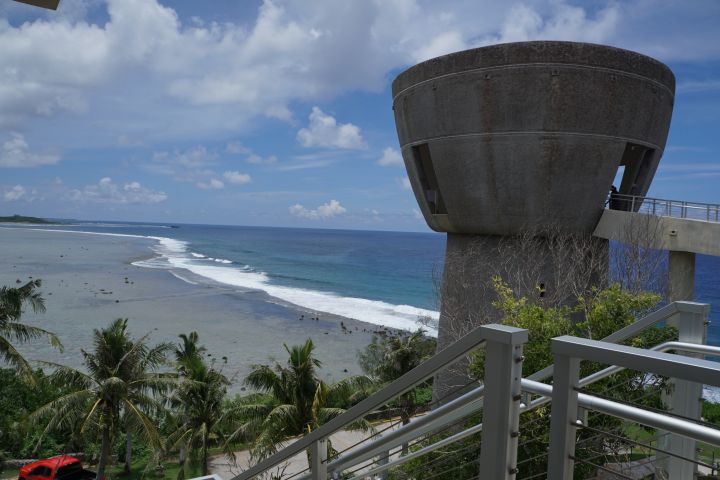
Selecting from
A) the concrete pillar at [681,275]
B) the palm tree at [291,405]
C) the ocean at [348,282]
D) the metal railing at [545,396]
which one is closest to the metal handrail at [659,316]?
the metal railing at [545,396]

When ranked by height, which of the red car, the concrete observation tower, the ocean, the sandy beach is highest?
the concrete observation tower

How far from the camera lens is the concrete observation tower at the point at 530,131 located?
43.0 ft

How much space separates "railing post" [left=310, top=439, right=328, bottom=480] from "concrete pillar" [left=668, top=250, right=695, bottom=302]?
470 inches

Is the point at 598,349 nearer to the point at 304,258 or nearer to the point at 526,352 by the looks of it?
the point at 526,352

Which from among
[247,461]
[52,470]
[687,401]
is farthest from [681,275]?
[52,470]

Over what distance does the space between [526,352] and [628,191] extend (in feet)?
30.4

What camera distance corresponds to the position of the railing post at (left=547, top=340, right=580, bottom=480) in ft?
6.13

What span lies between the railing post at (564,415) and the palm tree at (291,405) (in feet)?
48.3

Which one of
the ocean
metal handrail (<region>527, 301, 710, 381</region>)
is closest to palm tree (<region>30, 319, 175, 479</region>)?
metal handrail (<region>527, 301, 710, 381</region>)

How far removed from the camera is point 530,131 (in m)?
13.3

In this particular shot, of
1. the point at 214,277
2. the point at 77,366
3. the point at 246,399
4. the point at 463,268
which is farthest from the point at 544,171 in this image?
the point at 214,277

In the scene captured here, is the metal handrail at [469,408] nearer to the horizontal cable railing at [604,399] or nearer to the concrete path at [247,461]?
the horizontal cable railing at [604,399]

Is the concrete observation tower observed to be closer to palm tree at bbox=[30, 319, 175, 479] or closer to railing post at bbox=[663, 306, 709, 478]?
palm tree at bbox=[30, 319, 175, 479]

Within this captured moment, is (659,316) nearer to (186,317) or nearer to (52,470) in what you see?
(52,470)
